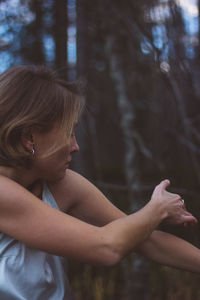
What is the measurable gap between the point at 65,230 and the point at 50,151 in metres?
0.33

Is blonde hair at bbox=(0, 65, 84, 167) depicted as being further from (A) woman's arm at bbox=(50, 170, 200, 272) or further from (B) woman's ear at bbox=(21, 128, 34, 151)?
(A) woman's arm at bbox=(50, 170, 200, 272)

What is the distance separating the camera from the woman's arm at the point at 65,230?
160 centimetres

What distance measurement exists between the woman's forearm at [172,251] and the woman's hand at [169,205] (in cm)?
17

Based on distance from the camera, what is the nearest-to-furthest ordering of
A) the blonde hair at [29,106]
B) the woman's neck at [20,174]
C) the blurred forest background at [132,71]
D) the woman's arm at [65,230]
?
1. the woman's arm at [65,230]
2. the blonde hair at [29,106]
3. the woman's neck at [20,174]
4. the blurred forest background at [132,71]

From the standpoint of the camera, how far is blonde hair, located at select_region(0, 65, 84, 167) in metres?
1.70

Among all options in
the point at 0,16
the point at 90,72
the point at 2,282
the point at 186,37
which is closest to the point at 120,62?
the point at 90,72

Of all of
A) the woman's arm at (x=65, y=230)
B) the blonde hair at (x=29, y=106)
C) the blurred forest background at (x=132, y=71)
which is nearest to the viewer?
the woman's arm at (x=65, y=230)

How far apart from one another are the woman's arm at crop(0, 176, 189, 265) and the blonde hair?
0.50ft

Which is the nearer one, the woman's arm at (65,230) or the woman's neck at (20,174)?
the woman's arm at (65,230)

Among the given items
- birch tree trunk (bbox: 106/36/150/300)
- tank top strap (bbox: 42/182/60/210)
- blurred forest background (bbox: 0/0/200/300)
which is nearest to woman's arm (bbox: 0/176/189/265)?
tank top strap (bbox: 42/182/60/210)

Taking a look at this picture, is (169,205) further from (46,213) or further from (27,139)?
(27,139)

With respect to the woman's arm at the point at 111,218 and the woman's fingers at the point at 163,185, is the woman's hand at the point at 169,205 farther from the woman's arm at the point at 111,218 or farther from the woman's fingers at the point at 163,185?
the woman's arm at the point at 111,218

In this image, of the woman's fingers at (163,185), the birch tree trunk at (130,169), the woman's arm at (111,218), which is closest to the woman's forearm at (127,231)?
the woman's fingers at (163,185)

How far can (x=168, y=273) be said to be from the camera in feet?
12.5
